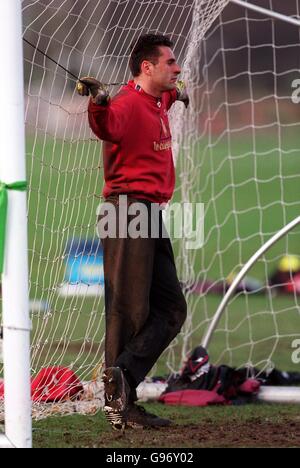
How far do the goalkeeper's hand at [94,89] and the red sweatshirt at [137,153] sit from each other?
1.09ft

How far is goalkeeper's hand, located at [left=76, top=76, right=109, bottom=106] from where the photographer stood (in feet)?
17.0

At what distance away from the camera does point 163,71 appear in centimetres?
586

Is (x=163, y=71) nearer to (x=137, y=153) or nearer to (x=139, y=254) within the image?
(x=137, y=153)

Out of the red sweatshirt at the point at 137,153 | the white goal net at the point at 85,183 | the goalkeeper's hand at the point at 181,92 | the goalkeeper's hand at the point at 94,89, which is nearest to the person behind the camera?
the goalkeeper's hand at the point at 94,89

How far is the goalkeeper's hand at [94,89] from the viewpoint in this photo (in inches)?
203

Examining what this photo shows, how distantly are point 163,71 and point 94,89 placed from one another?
0.75 m

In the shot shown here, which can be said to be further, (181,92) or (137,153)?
(181,92)

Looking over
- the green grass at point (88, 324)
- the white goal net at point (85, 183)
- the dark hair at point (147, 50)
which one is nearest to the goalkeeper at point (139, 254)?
the dark hair at point (147, 50)

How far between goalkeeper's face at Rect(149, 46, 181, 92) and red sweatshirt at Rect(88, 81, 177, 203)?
8 cm

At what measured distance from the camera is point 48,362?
6.84m

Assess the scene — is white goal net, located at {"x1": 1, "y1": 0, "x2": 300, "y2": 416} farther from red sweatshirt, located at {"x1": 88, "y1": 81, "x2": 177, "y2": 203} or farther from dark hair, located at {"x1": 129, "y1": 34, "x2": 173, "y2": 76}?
red sweatshirt, located at {"x1": 88, "y1": 81, "x2": 177, "y2": 203}

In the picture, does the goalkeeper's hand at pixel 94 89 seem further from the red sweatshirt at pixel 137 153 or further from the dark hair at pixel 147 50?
the dark hair at pixel 147 50

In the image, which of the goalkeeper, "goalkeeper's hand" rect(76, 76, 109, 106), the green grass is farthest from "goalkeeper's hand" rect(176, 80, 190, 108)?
"goalkeeper's hand" rect(76, 76, 109, 106)

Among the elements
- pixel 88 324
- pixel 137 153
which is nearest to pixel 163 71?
pixel 137 153
